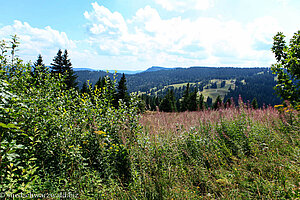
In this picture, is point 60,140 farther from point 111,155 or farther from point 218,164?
point 218,164

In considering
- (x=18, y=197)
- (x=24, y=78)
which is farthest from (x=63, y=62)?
(x=18, y=197)

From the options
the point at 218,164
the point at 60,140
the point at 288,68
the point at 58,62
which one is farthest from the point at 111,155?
the point at 58,62

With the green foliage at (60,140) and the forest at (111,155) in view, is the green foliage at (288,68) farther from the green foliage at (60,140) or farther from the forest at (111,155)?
the green foliage at (60,140)

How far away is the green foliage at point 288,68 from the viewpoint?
5900mm

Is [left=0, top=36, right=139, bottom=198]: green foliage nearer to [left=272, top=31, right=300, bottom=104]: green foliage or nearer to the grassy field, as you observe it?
the grassy field

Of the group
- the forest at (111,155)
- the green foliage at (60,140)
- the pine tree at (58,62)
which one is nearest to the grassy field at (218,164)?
the forest at (111,155)

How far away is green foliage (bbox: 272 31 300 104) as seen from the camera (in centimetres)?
590

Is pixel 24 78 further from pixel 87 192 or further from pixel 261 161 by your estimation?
pixel 261 161

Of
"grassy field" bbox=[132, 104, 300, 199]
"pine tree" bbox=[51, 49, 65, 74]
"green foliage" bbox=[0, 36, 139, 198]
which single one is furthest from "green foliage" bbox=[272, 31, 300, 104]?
"pine tree" bbox=[51, 49, 65, 74]

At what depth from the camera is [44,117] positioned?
3.48 meters

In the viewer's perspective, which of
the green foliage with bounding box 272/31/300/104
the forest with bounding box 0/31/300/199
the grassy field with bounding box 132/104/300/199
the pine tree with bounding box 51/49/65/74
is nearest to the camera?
the forest with bounding box 0/31/300/199

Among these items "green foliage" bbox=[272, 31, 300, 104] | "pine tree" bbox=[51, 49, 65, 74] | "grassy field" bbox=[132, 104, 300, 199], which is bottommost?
"grassy field" bbox=[132, 104, 300, 199]

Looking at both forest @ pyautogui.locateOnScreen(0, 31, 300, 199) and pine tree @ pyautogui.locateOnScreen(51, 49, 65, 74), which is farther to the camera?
pine tree @ pyautogui.locateOnScreen(51, 49, 65, 74)

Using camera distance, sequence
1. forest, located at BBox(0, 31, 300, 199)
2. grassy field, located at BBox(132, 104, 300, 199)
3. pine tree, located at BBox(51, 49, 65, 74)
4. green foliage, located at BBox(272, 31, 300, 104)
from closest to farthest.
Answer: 1. forest, located at BBox(0, 31, 300, 199)
2. grassy field, located at BBox(132, 104, 300, 199)
3. green foliage, located at BBox(272, 31, 300, 104)
4. pine tree, located at BBox(51, 49, 65, 74)
